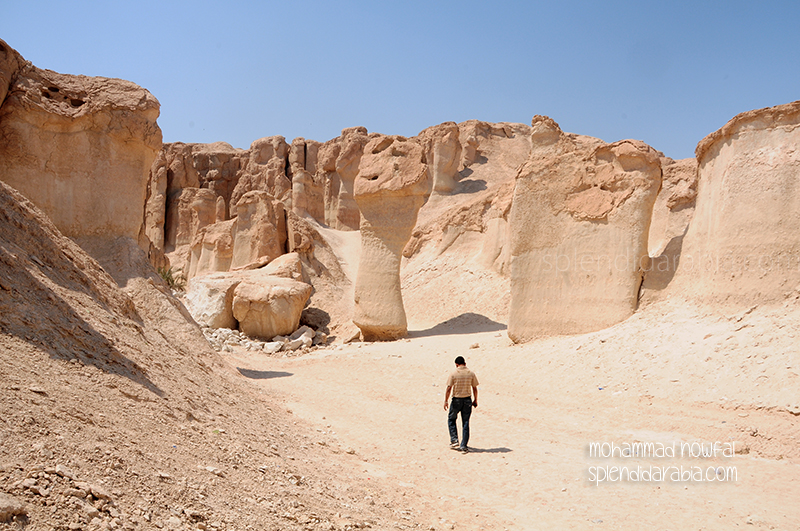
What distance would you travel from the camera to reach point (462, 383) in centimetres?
578

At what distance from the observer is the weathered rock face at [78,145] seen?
27.1ft

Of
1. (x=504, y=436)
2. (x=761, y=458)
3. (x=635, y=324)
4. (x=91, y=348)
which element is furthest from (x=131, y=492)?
(x=635, y=324)

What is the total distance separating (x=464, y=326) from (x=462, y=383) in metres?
8.99

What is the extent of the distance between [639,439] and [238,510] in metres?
4.33

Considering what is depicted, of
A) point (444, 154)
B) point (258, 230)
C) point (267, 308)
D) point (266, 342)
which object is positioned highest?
point (444, 154)

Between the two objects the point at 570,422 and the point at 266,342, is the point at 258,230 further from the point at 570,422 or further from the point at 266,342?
the point at 570,422

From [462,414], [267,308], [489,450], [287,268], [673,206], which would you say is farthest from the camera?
[287,268]

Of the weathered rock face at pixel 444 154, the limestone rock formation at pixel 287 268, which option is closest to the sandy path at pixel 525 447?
the limestone rock formation at pixel 287 268

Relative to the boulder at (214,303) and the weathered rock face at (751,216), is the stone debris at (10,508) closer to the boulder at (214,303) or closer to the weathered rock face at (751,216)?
the weathered rock face at (751,216)

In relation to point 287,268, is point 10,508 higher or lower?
lower

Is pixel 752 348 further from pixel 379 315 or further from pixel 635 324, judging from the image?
pixel 379 315

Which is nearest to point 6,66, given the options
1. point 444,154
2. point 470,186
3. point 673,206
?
point 673,206

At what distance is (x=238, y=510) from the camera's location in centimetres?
298

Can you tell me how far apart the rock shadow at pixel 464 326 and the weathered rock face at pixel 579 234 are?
3467mm
